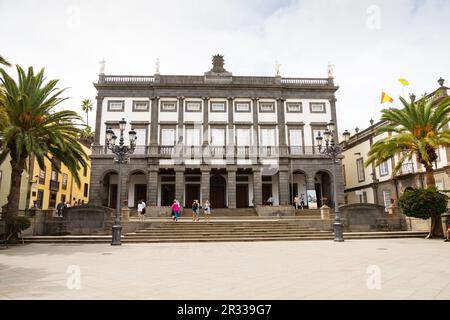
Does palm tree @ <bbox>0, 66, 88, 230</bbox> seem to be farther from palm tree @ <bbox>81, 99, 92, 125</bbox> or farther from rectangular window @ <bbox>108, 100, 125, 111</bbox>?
palm tree @ <bbox>81, 99, 92, 125</bbox>

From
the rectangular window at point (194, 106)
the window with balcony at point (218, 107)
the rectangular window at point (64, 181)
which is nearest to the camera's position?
the rectangular window at point (194, 106)

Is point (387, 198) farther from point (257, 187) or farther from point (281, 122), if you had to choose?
point (257, 187)

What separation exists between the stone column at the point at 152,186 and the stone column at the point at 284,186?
38.1 ft

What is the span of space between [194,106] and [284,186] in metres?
11.7

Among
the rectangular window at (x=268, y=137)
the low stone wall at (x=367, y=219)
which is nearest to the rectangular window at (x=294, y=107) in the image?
the rectangular window at (x=268, y=137)

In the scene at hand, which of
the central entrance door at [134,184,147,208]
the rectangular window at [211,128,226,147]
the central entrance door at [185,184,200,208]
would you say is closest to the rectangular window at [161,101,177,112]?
the rectangular window at [211,128,226,147]

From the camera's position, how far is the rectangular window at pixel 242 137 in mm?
30219

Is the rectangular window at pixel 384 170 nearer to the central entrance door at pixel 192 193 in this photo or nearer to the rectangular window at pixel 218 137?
the rectangular window at pixel 218 137

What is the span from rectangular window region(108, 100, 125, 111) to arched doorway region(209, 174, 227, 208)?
440 inches

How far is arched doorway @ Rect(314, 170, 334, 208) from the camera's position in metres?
31.8

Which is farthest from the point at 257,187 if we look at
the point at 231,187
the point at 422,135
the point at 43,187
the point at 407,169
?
the point at 43,187

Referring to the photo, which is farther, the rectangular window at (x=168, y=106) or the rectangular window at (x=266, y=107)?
the rectangular window at (x=266, y=107)

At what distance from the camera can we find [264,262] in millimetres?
9211
